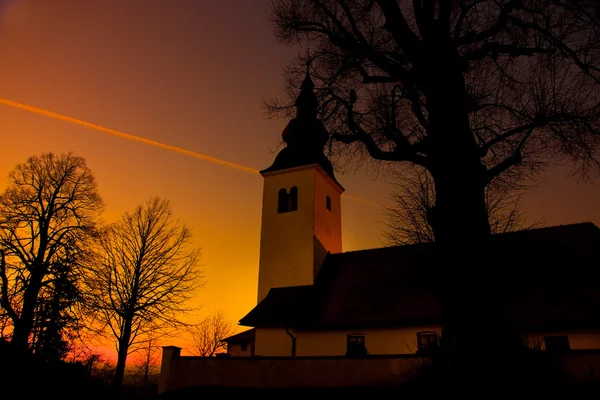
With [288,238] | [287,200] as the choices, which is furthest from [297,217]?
[287,200]

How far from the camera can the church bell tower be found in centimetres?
2392

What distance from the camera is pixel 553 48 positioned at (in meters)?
10.2

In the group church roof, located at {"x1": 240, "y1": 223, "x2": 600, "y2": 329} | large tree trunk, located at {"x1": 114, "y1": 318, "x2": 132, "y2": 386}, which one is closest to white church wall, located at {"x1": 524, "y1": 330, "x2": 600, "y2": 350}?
church roof, located at {"x1": 240, "y1": 223, "x2": 600, "y2": 329}

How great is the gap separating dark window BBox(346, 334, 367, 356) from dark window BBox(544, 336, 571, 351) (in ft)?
20.1

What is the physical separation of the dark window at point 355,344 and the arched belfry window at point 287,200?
839 centimetres

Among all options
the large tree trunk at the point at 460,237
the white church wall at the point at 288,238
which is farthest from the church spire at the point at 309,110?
the white church wall at the point at 288,238

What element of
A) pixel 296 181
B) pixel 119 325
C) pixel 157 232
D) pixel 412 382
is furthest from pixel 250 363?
pixel 296 181

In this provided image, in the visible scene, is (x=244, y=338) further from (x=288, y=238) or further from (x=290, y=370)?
(x=290, y=370)

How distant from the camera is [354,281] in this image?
21797mm

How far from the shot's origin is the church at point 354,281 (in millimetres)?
15906

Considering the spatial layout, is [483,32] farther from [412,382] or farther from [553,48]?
[412,382]

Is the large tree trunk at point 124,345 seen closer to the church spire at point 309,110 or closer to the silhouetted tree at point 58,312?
the silhouetted tree at point 58,312

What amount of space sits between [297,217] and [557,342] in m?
13.2

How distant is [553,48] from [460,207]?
4300 millimetres
